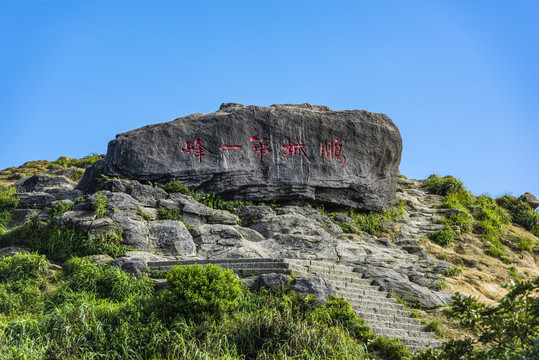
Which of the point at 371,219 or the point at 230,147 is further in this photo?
the point at 371,219

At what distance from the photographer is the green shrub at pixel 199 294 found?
7348 millimetres

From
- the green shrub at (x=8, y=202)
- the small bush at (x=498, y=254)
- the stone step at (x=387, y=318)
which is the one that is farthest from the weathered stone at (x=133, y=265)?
the small bush at (x=498, y=254)

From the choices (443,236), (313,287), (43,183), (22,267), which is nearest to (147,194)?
(22,267)

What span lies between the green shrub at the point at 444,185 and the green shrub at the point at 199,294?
14417 millimetres

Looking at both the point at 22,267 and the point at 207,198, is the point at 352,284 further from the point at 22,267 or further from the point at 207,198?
the point at 22,267

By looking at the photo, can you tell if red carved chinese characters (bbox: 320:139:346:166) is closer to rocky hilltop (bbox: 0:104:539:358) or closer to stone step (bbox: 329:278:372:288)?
rocky hilltop (bbox: 0:104:539:358)

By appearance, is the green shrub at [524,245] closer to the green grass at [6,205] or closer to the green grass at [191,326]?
the green grass at [191,326]

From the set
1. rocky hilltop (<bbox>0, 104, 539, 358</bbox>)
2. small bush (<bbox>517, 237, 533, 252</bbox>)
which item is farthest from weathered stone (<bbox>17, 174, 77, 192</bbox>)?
Result: small bush (<bbox>517, 237, 533, 252</bbox>)

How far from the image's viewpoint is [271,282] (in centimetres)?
886

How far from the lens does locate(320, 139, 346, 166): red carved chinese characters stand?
1639cm

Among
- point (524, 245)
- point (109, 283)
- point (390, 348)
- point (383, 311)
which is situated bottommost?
point (390, 348)

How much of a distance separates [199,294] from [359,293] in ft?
13.6

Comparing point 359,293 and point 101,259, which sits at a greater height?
point 101,259

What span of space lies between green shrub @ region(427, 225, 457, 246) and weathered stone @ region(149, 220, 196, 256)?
25.9ft
